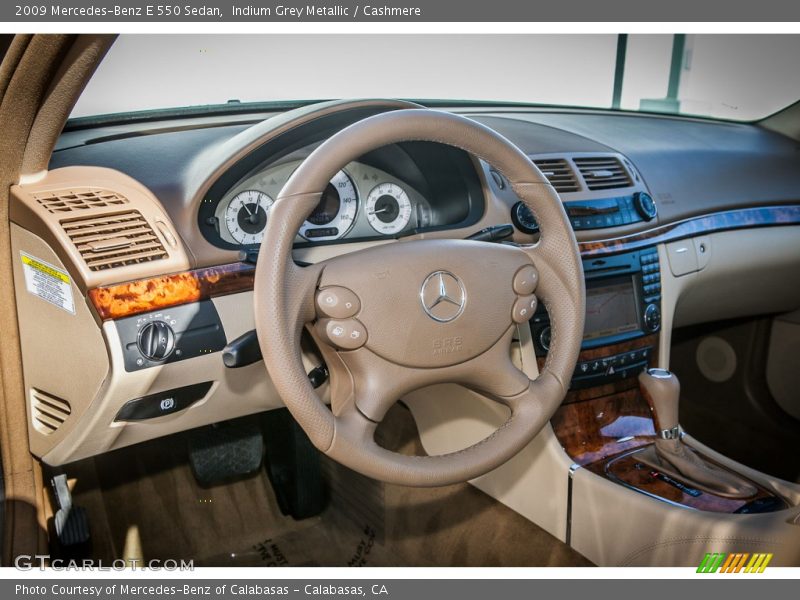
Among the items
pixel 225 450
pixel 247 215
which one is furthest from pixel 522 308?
pixel 225 450

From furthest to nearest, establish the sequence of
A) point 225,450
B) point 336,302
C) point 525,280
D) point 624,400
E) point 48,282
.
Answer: point 225,450 < point 624,400 < point 48,282 < point 525,280 < point 336,302

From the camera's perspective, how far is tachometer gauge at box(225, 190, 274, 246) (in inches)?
65.4

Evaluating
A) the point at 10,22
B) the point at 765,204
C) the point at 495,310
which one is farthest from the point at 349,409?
the point at 765,204

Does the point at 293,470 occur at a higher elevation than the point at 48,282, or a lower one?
lower

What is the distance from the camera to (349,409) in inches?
53.9

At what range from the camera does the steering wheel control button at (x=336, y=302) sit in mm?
1305

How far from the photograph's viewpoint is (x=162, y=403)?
161 cm

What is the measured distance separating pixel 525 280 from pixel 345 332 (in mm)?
370

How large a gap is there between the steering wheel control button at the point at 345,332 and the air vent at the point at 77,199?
55 centimetres

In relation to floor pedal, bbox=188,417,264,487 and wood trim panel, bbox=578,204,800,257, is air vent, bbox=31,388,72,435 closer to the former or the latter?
floor pedal, bbox=188,417,264,487

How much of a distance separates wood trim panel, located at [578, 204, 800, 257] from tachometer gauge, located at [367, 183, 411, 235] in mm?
490

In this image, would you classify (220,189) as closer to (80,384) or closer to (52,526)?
(80,384)

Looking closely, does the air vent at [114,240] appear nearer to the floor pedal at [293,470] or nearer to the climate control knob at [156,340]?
the climate control knob at [156,340]

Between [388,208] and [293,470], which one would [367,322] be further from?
[293,470]
